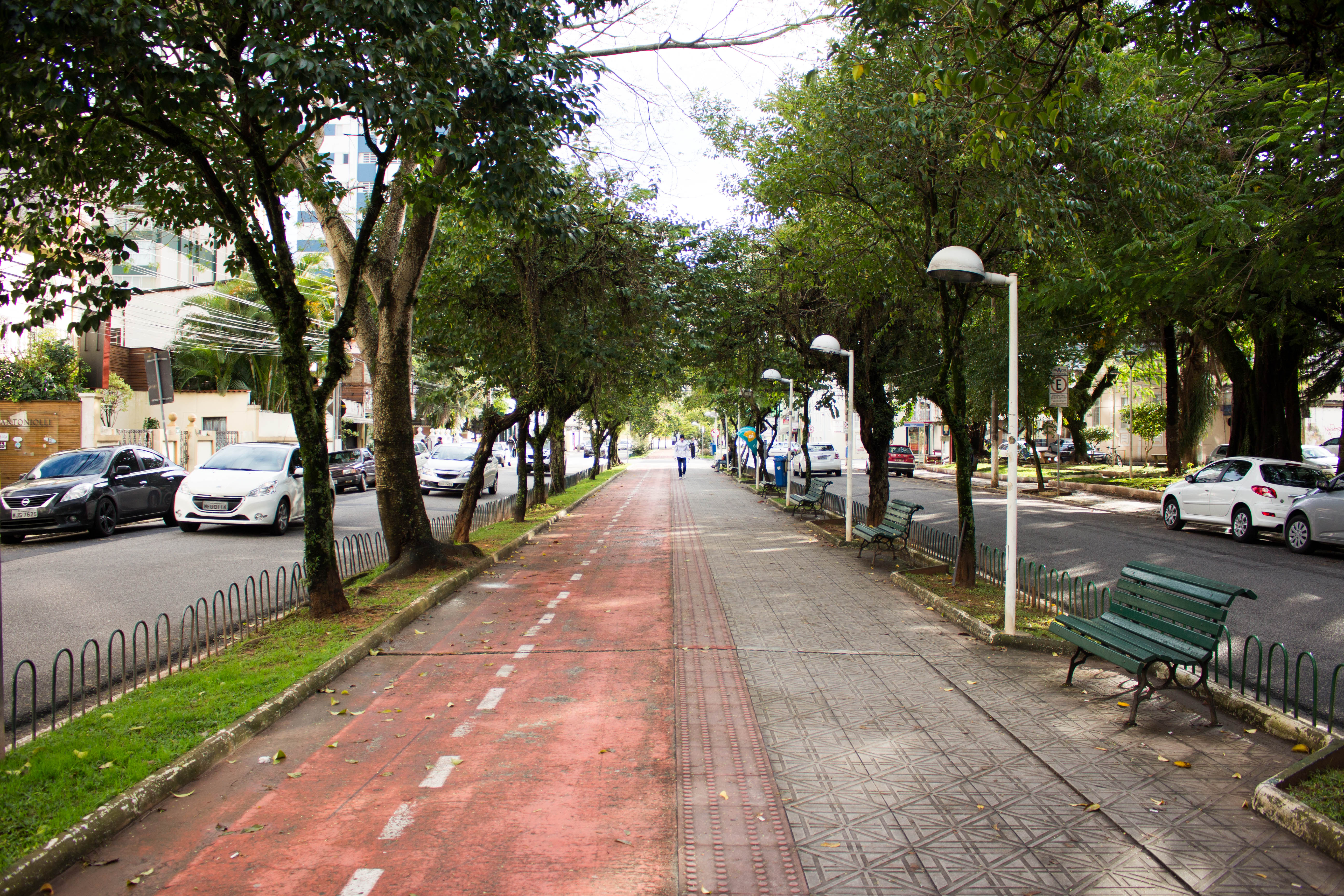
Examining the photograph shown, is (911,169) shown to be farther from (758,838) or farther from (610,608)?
(758,838)

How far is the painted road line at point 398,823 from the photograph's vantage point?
4.01 m

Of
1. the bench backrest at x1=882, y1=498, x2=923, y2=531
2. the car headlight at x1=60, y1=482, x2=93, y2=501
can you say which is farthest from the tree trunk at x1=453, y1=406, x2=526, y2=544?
the bench backrest at x1=882, y1=498, x2=923, y2=531

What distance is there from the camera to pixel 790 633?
8281mm

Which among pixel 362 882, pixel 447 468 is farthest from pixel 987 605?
pixel 447 468

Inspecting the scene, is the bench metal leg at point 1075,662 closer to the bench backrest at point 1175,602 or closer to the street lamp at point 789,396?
the bench backrest at point 1175,602

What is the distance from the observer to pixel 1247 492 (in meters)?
15.4

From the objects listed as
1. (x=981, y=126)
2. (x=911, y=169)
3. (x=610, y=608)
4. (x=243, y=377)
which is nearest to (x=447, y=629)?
(x=610, y=608)

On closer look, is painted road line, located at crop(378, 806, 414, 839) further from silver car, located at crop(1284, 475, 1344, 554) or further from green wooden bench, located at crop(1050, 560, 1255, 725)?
silver car, located at crop(1284, 475, 1344, 554)

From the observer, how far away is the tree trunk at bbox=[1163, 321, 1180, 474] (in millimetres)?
25984

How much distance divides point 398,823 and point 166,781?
4.53 ft

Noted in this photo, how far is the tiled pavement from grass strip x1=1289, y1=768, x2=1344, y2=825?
0.21m

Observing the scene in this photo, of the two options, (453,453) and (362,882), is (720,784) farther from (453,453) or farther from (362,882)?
(453,453)

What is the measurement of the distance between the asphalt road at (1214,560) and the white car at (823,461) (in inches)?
573

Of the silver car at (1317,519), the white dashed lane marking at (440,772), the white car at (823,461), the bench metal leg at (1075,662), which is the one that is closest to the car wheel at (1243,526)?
the silver car at (1317,519)
